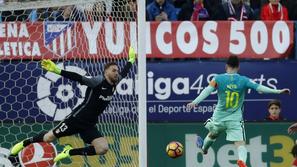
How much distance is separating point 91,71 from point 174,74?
1261mm

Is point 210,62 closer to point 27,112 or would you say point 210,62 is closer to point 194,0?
point 194,0

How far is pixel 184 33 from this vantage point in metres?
16.0

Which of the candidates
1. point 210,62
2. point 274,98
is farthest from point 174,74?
point 274,98

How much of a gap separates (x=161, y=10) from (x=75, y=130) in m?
3.03

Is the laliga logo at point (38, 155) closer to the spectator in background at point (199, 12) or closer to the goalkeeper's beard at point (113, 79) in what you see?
the goalkeeper's beard at point (113, 79)

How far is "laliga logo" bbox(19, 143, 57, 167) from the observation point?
1585 cm

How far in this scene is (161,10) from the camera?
16688mm

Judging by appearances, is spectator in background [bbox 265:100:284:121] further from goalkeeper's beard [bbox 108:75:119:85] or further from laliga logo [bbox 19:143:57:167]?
laliga logo [bbox 19:143:57:167]

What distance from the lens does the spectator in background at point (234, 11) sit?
16547 mm

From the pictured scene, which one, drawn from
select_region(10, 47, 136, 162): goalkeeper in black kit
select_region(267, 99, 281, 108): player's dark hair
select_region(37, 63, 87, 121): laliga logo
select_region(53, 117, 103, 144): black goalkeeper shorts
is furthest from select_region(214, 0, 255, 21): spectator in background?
select_region(53, 117, 103, 144): black goalkeeper shorts

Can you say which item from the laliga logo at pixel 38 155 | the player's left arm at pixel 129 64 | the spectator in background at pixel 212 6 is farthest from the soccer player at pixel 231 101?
the laliga logo at pixel 38 155

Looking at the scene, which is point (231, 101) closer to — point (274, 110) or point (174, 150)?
point (174, 150)

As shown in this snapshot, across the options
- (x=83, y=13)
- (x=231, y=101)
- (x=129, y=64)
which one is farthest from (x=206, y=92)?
(x=83, y=13)

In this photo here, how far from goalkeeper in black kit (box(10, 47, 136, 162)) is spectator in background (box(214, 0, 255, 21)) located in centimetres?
238
